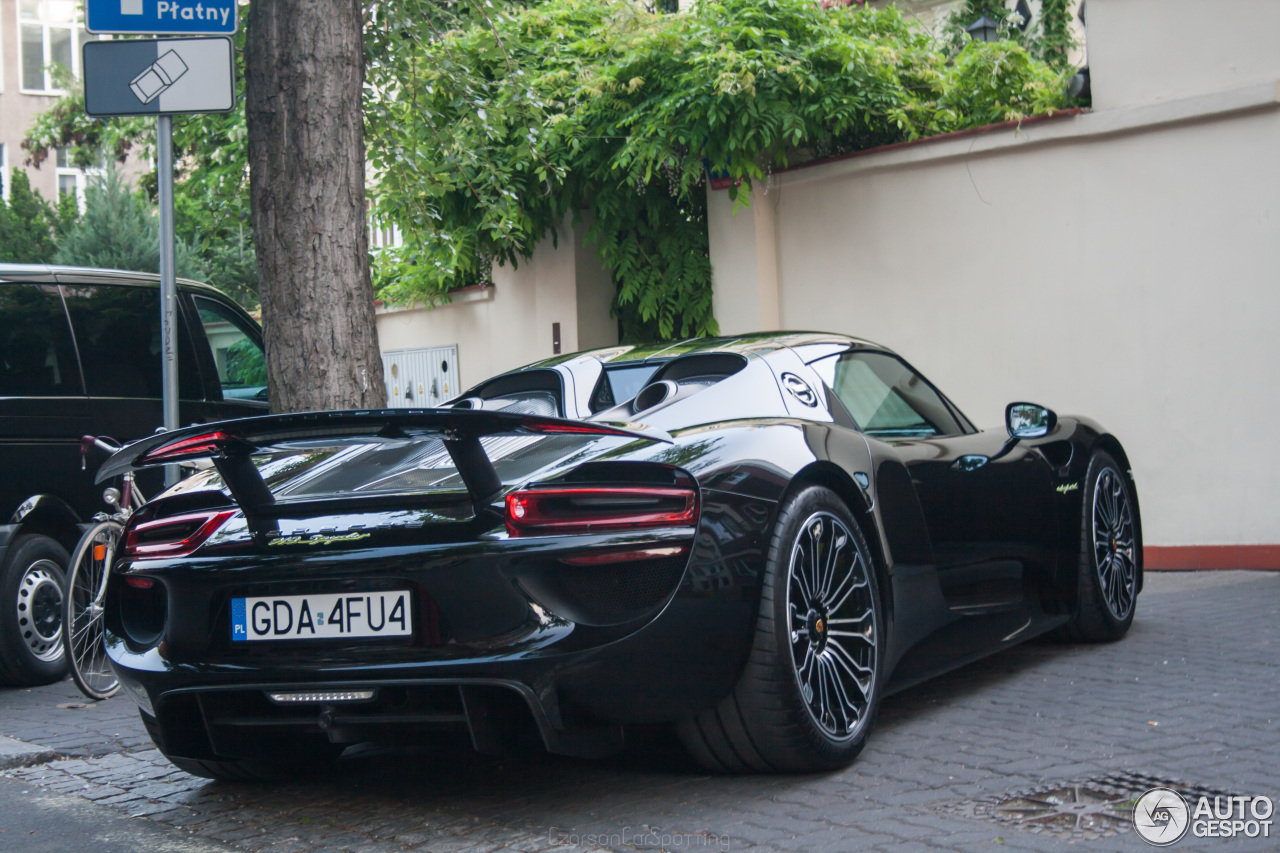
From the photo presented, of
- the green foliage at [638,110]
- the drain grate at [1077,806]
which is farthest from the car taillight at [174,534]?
the green foliage at [638,110]

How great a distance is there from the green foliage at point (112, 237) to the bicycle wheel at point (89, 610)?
50.6ft

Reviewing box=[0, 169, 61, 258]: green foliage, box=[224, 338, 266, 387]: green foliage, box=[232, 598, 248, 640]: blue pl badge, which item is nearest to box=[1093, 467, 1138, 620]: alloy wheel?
box=[232, 598, 248, 640]: blue pl badge

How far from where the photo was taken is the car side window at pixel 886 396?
427 cm

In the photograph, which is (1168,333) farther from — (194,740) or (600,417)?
(194,740)

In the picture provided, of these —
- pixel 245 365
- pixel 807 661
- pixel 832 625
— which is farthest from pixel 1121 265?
pixel 807 661

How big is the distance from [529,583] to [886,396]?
1.94 meters

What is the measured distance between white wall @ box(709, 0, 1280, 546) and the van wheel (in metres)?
5.75

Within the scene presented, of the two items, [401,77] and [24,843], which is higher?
[401,77]

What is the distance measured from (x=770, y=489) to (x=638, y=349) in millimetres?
1256

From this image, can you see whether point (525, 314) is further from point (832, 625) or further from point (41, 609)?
point (832, 625)

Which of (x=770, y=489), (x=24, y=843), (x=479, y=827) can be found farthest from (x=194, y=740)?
(x=770, y=489)

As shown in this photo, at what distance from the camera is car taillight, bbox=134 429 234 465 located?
122 inches

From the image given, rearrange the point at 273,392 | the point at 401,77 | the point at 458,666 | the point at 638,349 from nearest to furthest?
the point at 458,666
the point at 638,349
the point at 273,392
the point at 401,77

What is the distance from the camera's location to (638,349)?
451 cm
